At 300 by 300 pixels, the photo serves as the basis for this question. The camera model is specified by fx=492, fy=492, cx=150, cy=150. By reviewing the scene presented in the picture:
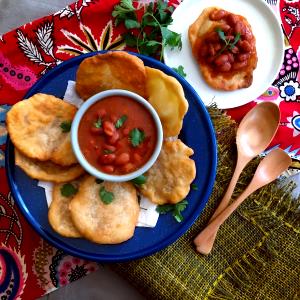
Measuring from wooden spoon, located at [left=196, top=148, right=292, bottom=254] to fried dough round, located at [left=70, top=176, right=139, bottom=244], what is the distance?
43 centimetres

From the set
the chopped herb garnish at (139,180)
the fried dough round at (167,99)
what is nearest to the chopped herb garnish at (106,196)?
the chopped herb garnish at (139,180)

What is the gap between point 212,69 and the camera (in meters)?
2.58

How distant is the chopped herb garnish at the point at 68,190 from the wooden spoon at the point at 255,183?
684 mm

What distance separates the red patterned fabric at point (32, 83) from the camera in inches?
101

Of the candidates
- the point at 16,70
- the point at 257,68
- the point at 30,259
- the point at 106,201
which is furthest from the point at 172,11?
the point at 30,259

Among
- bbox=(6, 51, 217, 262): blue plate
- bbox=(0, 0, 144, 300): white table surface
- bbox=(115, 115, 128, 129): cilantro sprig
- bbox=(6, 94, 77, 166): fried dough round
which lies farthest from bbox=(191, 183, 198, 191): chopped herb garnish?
bbox=(0, 0, 144, 300): white table surface

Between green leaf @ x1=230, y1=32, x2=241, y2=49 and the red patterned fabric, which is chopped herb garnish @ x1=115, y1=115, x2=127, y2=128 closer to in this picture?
the red patterned fabric

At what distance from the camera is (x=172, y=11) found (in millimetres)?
2635

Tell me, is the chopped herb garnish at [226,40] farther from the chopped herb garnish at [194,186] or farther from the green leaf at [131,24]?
the chopped herb garnish at [194,186]

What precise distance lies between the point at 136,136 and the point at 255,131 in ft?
2.41

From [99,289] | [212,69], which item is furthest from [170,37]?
[99,289]

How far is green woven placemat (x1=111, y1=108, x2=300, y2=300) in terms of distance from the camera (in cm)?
250

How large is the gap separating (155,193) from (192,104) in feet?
1.51

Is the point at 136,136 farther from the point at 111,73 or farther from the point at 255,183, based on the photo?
the point at 255,183
